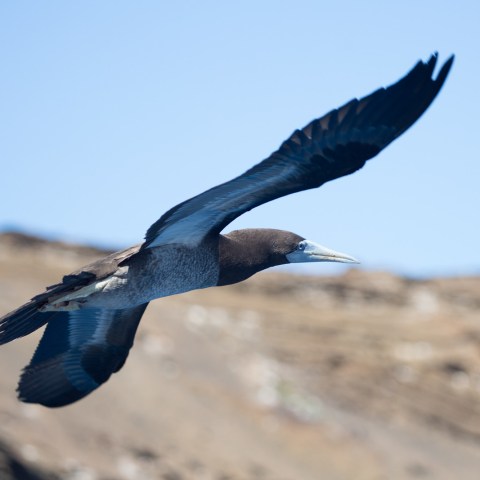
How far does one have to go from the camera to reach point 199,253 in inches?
372

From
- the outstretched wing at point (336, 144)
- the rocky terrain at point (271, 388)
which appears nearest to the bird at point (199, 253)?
the outstretched wing at point (336, 144)

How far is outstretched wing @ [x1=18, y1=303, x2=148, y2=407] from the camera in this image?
10695 mm

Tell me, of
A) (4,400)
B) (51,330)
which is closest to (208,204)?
(51,330)

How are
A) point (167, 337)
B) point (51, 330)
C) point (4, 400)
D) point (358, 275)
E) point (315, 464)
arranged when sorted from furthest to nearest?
point (358, 275)
point (167, 337)
point (315, 464)
point (4, 400)
point (51, 330)

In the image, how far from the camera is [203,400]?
63.7 ft

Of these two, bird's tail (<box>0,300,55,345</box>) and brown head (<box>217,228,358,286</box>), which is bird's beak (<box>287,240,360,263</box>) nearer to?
brown head (<box>217,228,358,286</box>)

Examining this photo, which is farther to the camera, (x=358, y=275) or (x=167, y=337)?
(x=358, y=275)

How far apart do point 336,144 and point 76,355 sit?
3418 mm

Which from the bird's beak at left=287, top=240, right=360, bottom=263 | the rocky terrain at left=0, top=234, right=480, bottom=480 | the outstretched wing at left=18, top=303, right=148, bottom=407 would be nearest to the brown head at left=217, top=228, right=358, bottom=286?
the bird's beak at left=287, top=240, right=360, bottom=263

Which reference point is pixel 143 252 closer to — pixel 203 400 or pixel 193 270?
pixel 193 270

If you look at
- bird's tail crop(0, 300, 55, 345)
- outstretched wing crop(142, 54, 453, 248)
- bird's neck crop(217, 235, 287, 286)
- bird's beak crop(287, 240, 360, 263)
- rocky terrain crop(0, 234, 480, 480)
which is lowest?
rocky terrain crop(0, 234, 480, 480)

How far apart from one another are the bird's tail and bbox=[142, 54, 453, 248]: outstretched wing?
1329mm

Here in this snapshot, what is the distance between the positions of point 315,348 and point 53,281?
4.75 m

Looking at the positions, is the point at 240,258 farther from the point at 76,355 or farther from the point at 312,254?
the point at 76,355
